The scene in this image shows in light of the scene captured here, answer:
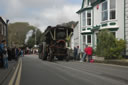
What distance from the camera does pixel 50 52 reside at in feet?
60.8

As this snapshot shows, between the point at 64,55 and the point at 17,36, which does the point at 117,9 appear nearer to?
the point at 64,55

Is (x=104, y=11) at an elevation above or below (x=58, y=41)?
above

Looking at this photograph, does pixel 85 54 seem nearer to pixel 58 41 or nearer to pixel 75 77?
pixel 58 41

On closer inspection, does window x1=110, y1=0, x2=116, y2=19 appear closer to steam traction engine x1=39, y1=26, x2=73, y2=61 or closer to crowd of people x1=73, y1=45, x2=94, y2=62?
crowd of people x1=73, y1=45, x2=94, y2=62

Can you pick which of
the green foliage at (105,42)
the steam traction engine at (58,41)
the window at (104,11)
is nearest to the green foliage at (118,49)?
the green foliage at (105,42)

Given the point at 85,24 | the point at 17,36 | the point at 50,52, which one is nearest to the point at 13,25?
the point at 17,36

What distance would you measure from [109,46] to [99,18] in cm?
610

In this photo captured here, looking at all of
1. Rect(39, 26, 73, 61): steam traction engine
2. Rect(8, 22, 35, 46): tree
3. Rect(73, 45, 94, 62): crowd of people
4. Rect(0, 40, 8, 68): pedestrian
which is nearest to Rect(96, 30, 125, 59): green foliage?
Rect(73, 45, 94, 62): crowd of people

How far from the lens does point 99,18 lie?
23.5m

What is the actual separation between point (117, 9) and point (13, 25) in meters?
57.8

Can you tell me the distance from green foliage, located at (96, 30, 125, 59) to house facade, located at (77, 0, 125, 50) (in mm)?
1839

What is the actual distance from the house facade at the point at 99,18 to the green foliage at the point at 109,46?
1.84 meters

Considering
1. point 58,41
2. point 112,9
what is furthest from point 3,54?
point 112,9

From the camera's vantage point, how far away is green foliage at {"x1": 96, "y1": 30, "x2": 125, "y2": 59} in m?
18.1
